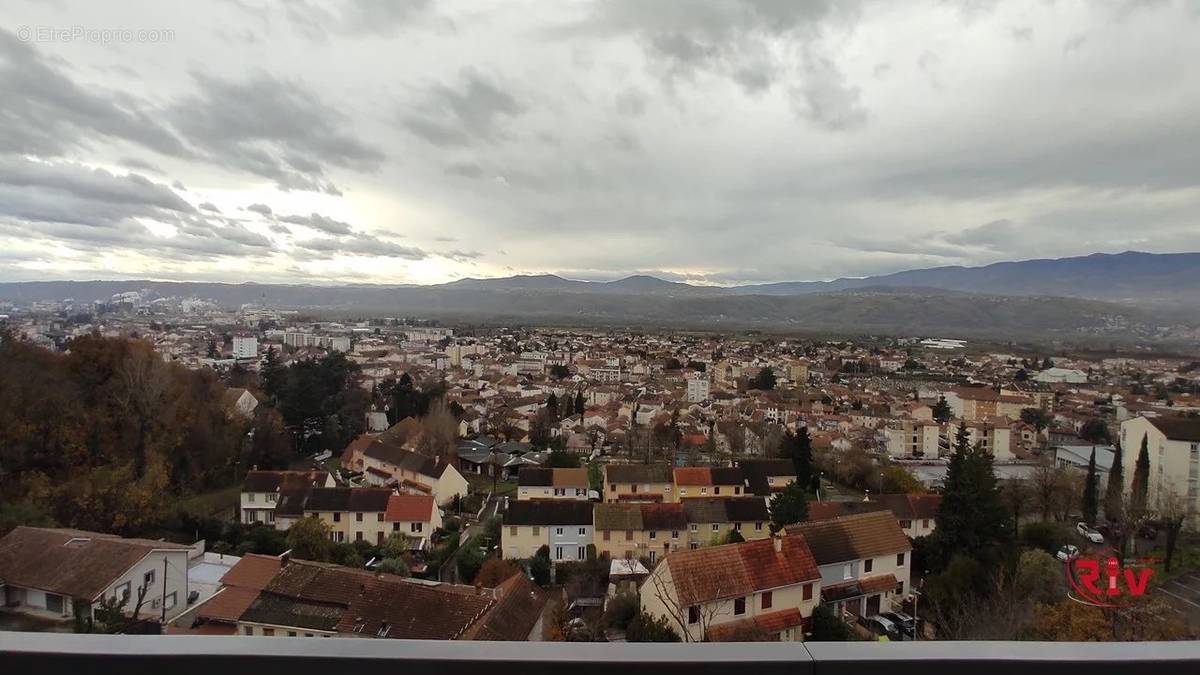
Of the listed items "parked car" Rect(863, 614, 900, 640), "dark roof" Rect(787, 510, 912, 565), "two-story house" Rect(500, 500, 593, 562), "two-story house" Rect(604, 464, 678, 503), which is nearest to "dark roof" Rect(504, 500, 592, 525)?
"two-story house" Rect(500, 500, 593, 562)

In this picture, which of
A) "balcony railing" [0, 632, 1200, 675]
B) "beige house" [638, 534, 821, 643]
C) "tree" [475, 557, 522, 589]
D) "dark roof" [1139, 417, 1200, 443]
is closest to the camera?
"balcony railing" [0, 632, 1200, 675]

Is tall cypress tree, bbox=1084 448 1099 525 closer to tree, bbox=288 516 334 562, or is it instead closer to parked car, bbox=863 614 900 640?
parked car, bbox=863 614 900 640

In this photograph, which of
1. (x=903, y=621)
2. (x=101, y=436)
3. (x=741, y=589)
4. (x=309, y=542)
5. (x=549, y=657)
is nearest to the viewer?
(x=549, y=657)

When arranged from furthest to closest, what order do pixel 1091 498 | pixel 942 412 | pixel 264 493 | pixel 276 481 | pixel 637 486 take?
pixel 942 412
pixel 637 486
pixel 276 481
pixel 264 493
pixel 1091 498

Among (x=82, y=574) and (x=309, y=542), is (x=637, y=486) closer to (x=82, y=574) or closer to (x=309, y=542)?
(x=309, y=542)

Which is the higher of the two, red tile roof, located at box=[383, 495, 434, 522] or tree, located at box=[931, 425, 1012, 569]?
tree, located at box=[931, 425, 1012, 569]

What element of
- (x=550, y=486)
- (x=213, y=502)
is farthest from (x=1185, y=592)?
(x=213, y=502)

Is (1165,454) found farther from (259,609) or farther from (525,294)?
(525,294)
